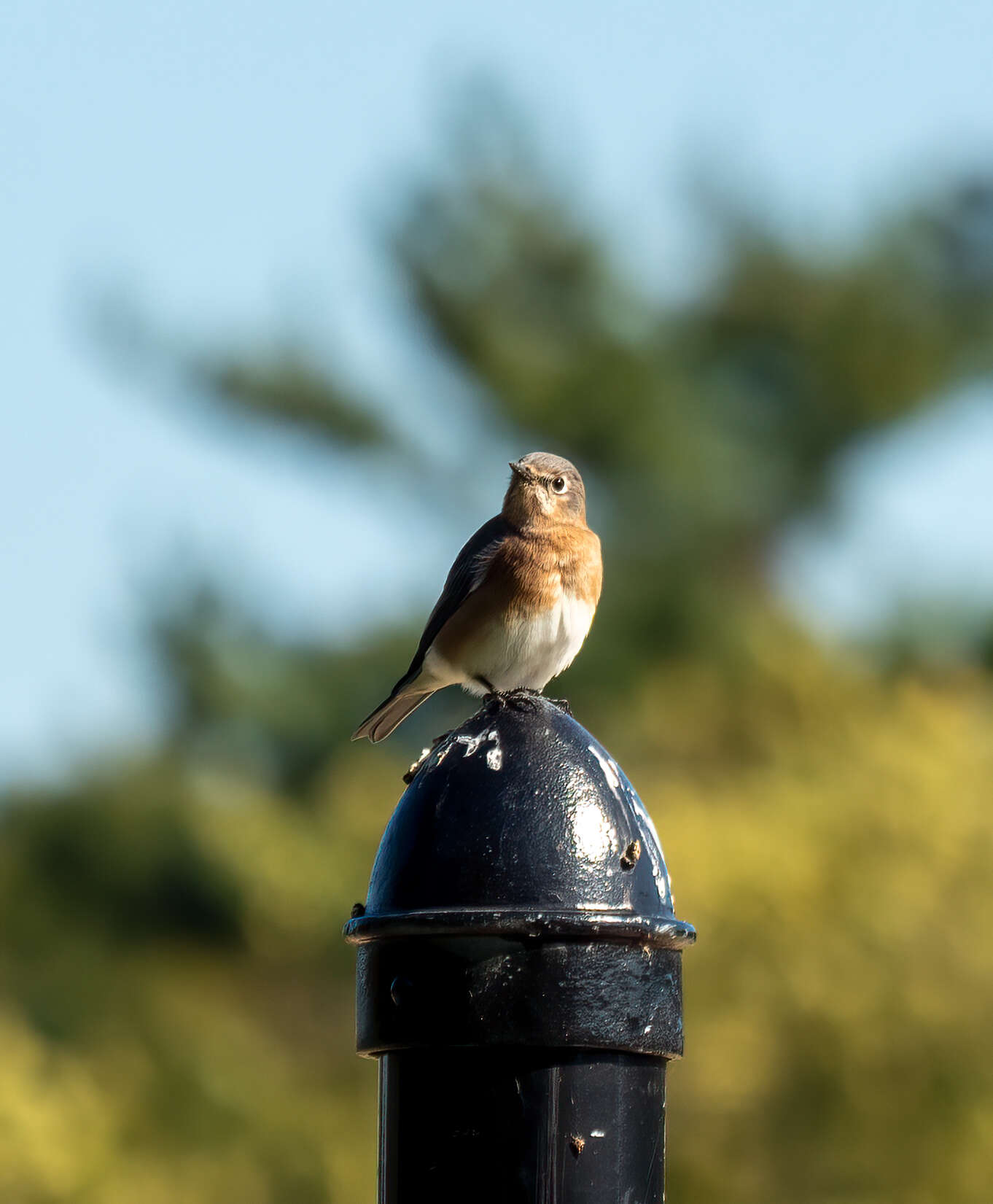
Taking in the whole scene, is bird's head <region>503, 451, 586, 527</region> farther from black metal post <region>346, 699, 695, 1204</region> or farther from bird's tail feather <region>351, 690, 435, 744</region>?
black metal post <region>346, 699, 695, 1204</region>

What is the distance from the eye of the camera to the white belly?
4883 millimetres

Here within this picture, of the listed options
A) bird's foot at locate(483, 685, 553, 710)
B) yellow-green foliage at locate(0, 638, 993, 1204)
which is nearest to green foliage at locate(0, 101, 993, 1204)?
yellow-green foliage at locate(0, 638, 993, 1204)

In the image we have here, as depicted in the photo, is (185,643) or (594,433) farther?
(185,643)

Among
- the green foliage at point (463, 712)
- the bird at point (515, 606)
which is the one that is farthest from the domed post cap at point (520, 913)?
the green foliage at point (463, 712)

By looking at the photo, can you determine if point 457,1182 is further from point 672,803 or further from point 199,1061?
point 199,1061

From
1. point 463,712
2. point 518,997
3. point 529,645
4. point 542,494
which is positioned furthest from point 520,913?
point 463,712

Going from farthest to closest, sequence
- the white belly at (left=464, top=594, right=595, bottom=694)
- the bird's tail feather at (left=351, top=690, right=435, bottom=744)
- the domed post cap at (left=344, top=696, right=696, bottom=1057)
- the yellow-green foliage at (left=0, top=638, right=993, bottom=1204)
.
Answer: the yellow-green foliage at (left=0, top=638, right=993, bottom=1204)
the bird's tail feather at (left=351, top=690, right=435, bottom=744)
the white belly at (left=464, top=594, right=595, bottom=694)
the domed post cap at (left=344, top=696, right=696, bottom=1057)

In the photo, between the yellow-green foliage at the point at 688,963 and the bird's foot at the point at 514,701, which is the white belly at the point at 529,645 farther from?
the yellow-green foliage at the point at 688,963

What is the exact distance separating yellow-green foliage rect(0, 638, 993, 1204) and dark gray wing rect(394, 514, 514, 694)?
723cm

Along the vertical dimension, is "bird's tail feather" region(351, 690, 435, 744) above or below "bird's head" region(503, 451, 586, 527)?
below

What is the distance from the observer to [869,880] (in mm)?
12695

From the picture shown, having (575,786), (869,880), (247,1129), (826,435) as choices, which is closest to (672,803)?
(869,880)

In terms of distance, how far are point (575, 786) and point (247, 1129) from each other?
18.1 meters

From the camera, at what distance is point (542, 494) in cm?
529
